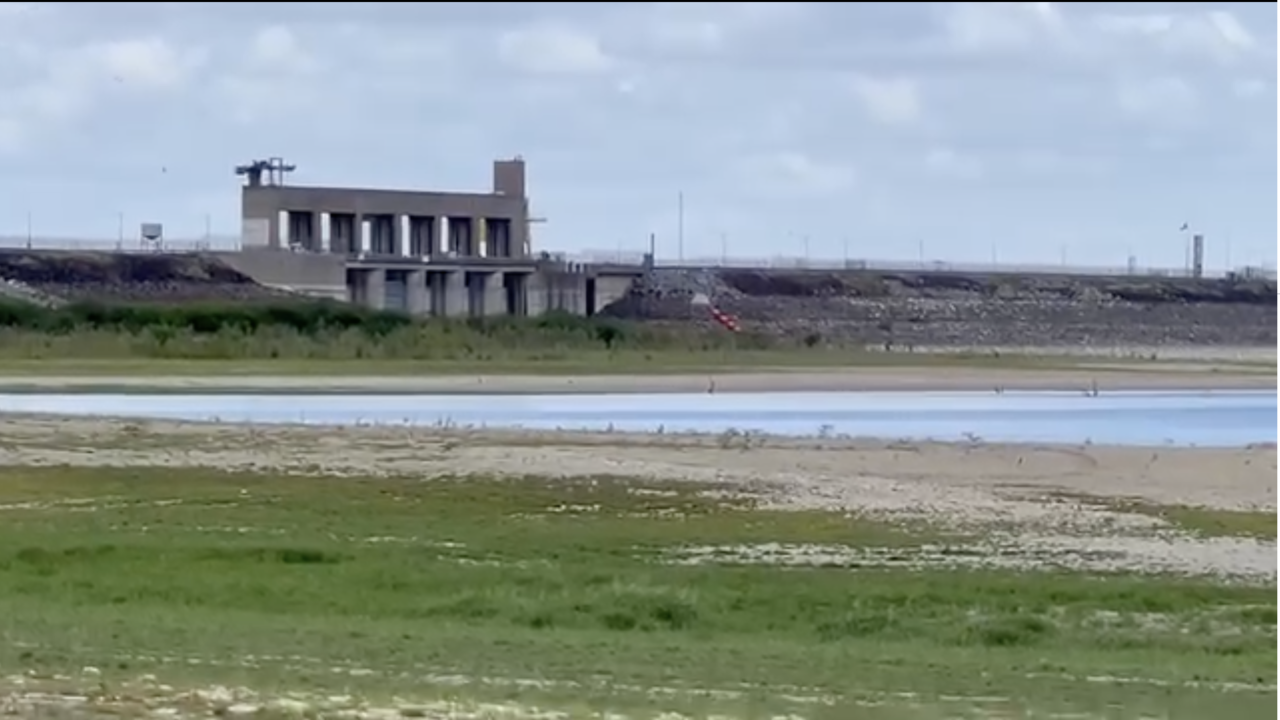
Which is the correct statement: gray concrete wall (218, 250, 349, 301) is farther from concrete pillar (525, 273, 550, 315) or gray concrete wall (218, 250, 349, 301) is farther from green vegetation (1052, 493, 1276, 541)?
green vegetation (1052, 493, 1276, 541)

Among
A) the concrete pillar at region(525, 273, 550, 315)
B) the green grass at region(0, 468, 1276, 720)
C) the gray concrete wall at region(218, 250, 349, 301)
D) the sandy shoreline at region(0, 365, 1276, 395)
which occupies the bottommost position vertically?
the sandy shoreline at region(0, 365, 1276, 395)

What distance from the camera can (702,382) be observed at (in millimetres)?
71000

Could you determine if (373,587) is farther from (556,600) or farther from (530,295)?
(530,295)

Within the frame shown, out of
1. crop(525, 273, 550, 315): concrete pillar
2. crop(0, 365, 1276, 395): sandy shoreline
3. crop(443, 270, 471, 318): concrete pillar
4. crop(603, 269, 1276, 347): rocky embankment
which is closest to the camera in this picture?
crop(0, 365, 1276, 395): sandy shoreline

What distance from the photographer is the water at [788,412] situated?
4609 centimetres

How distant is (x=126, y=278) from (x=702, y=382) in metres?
45.5

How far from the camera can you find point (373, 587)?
2103 centimetres

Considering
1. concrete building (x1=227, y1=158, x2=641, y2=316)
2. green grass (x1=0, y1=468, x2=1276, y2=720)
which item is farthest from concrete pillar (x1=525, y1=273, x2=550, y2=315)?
green grass (x1=0, y1=468, x2=1276, y2=720)

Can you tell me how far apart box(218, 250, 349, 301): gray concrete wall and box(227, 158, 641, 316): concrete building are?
44 mm

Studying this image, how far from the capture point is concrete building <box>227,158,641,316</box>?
110375 millimetres

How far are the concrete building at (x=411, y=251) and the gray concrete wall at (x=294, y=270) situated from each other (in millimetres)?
44

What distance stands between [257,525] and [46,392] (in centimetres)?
3228

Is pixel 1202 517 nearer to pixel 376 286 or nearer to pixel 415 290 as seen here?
pixel 376 286

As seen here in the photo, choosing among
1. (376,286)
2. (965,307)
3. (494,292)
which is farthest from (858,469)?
(965,307)
